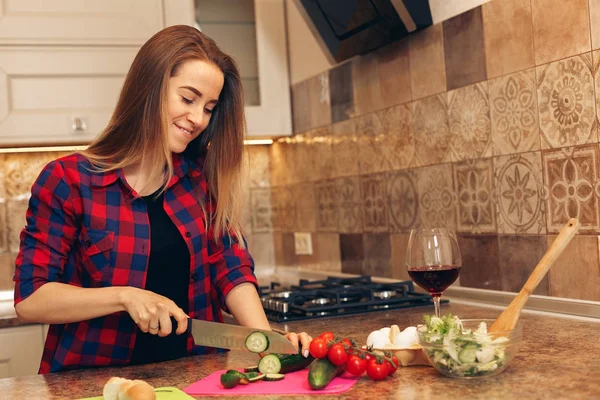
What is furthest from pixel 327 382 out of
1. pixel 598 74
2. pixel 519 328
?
pixel 598 74

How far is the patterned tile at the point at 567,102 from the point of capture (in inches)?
63.1

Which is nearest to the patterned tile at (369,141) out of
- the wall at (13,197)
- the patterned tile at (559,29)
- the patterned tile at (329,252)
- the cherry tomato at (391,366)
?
the patterned tile at (329,252)

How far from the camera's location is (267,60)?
290 centimetres

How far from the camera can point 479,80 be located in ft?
6.33

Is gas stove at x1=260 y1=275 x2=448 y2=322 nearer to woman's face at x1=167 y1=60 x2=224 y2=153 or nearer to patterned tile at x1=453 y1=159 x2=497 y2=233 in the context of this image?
patterned tile at x1=453 y1=159 x2=497 y2=233

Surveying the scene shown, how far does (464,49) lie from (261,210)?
139 cm

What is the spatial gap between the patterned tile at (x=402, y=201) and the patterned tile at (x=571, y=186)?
1.76 ft

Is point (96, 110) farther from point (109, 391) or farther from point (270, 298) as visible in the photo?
point (109, 391)

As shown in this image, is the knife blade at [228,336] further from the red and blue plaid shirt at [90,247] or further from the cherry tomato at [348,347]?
the red and blue plaid shirt at [90,247]

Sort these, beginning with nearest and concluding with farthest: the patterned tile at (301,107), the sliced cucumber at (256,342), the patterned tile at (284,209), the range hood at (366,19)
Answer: the sliced cucumber at (256,342) < the range hood at (366,19) < the patterned tile at (301,107) < the patterned tile at (284,209)

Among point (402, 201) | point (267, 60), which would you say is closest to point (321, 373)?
point (402, 201)

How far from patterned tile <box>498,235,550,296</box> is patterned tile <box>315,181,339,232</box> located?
86cm

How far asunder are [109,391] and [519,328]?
1.95 ft

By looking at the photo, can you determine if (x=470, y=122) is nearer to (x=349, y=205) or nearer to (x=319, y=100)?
(x=349, y=205)
